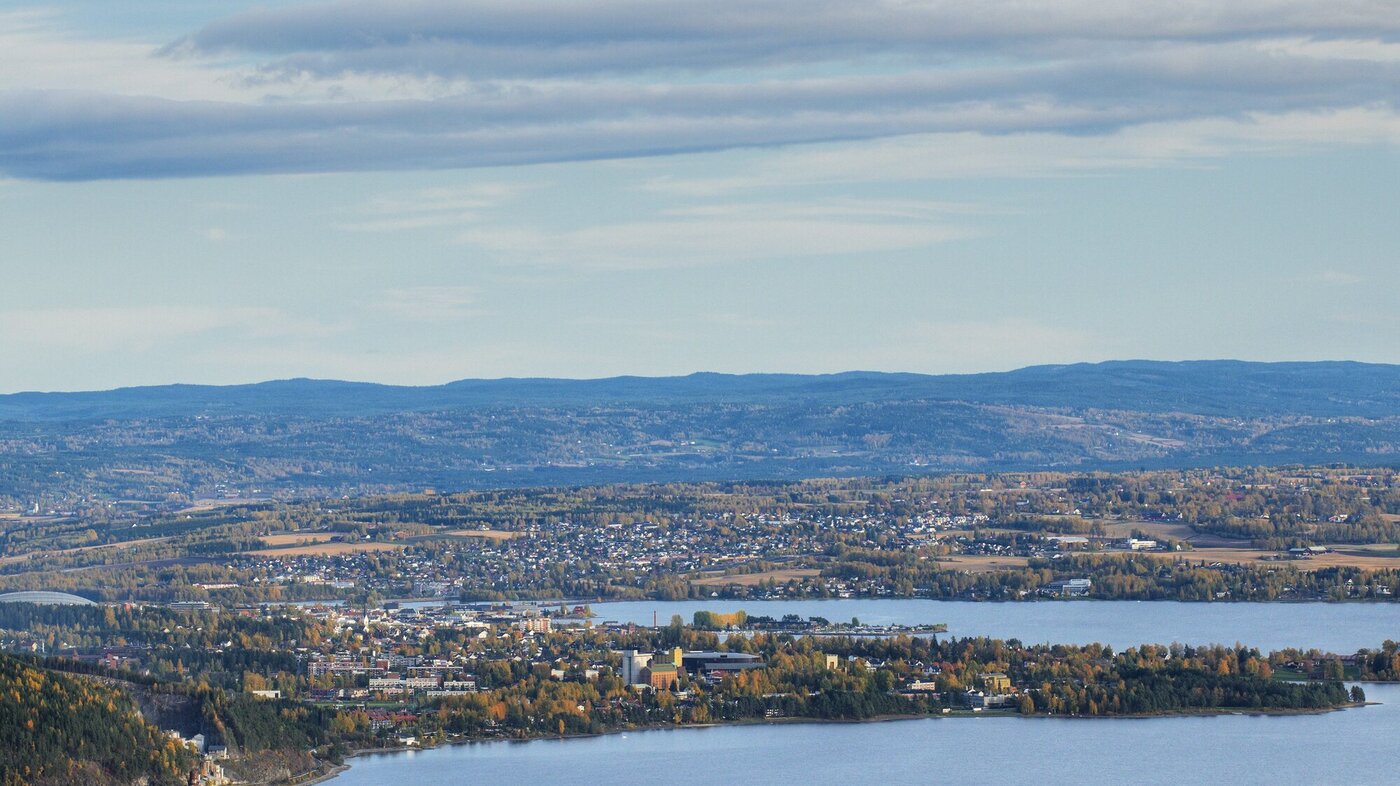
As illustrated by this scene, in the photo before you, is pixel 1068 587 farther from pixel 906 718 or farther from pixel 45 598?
pixel 906 718

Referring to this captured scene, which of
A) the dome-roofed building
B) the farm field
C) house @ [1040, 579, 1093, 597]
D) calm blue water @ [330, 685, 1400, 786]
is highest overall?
the farm field

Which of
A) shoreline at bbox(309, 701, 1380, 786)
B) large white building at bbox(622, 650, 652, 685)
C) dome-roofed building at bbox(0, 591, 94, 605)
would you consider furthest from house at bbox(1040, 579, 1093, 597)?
shoreline at bbox(309, 701, 1380, 786)

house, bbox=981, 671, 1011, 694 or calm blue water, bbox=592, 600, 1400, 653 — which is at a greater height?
calm blue water, bbox=592, 600, 1400, 653

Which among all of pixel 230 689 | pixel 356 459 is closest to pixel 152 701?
pixel 230 689

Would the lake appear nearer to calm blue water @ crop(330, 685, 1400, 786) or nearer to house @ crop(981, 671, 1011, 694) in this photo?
calm blue water @ crop(330, 685, 1400, 786)

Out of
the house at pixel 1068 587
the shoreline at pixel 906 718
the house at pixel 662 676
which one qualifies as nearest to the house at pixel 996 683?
the shoreline at pixel 906 718

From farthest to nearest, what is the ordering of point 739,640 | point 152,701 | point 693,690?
point 739,640
point 693,690
point 152,701

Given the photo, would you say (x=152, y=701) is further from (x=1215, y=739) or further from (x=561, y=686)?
(x=1215, y=739)
